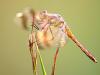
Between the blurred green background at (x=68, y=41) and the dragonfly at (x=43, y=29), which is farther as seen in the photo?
the blurred green background at (x=68, y=41)

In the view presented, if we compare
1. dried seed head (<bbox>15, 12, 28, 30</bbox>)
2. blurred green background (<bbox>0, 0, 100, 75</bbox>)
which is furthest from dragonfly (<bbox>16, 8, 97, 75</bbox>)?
blurred green background (<bbox>0, 0, 100, 75</bbox>)

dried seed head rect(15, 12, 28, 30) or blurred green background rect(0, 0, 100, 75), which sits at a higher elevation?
dried seed head rect(15, 12, 28, 30)

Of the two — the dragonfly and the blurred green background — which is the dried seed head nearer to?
the dragonfly

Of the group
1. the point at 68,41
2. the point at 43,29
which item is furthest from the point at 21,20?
A: the point at 68,41

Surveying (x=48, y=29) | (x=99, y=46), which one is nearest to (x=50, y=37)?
(x=48, y=29)

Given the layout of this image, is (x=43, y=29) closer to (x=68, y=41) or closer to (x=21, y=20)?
(x=21, y=20)

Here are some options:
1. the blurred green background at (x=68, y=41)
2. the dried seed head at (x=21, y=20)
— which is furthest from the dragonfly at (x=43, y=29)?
the blurred green background at (x=68, y=41)

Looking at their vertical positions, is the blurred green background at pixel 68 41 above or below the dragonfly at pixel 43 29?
below

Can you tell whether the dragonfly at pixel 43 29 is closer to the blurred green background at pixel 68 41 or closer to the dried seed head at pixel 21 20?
the dried seed head at pixel 21 20

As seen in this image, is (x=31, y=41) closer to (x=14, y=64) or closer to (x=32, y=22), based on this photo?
(x=32, y=22)
